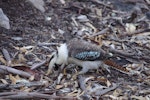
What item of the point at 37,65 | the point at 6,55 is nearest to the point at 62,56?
the point at 37,65

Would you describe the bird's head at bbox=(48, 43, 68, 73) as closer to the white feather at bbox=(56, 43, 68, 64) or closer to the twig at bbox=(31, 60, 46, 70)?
the white feather at bbox=(56, 43, 68, 64)

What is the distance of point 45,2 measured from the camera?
731cm

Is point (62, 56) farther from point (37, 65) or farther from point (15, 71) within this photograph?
point (15, 71)

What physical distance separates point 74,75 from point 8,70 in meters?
0.79

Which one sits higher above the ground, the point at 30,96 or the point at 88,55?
the point at 88,55

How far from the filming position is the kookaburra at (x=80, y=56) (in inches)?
215

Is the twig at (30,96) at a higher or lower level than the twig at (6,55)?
lower

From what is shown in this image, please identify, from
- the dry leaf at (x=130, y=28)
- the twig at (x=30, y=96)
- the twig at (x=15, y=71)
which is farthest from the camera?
the dry leaf at (x=130, y=28)

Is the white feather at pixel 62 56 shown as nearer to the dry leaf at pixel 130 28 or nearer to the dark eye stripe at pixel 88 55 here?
the dark eye stripe at pixel 88 55

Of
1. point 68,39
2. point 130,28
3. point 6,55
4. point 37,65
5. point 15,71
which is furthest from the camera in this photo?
point 130,28

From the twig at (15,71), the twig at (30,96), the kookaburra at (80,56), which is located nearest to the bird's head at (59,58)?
the kookaburra at (80,56)

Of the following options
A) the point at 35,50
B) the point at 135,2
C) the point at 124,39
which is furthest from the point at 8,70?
the point at 135,2

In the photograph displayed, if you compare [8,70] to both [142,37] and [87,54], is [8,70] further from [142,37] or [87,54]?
[142,37]

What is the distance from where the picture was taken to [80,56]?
5465 mm
